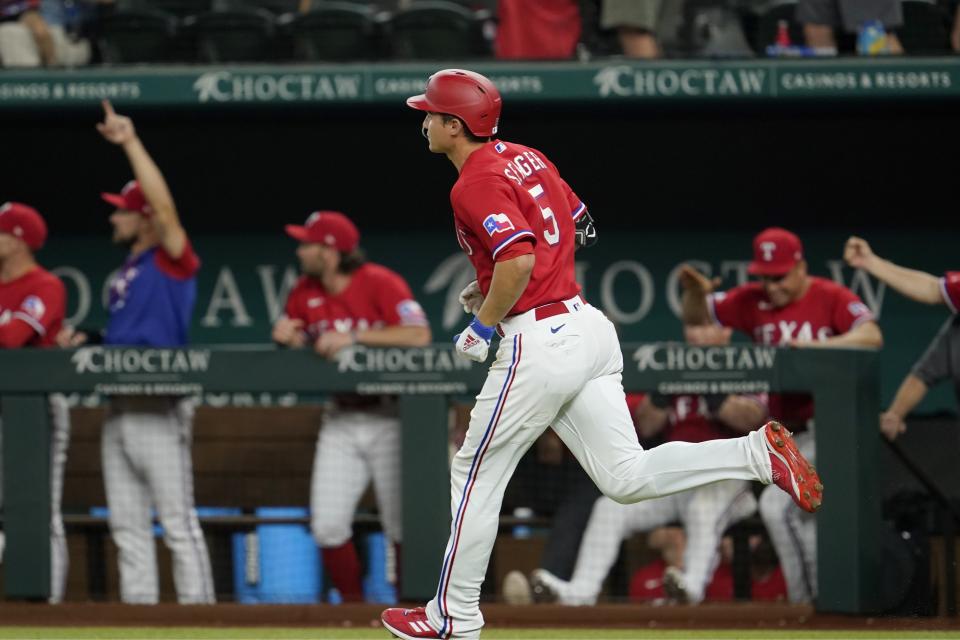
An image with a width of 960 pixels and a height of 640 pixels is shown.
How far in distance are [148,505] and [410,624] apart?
2.23 metres

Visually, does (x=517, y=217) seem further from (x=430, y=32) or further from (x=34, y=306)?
(x=430, y=32)

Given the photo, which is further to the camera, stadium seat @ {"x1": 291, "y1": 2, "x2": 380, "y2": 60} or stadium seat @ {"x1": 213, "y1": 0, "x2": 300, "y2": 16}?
stadium seat @ {"x1": 213, "y1": 0, "x2": 300, "y2": 16}

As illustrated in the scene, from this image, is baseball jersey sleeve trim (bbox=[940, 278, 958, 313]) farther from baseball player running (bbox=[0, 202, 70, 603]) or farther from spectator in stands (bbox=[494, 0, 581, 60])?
baseball player running (bbox=[0, 202, 70, 603])

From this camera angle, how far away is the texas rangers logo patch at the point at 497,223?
3.98 meters

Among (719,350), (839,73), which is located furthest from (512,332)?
(839,73)

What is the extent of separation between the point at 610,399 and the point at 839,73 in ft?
11.9

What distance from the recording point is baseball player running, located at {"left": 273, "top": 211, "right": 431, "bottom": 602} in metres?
5.99

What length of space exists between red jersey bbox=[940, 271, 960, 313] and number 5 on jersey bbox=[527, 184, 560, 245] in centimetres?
225

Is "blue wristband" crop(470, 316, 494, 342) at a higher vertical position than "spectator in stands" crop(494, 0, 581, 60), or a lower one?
lower

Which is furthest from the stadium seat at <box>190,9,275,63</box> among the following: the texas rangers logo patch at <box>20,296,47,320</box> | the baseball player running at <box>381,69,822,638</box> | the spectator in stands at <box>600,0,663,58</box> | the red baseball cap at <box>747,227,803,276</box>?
the baseball player running at <box>381,69,822,638</box>

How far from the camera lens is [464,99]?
4.18 meters

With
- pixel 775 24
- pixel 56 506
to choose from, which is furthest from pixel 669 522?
pixel 775 24

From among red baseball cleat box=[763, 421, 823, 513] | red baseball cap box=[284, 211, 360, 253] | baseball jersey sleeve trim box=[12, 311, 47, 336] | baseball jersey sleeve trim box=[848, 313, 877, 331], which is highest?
red baseball cap box=[284, 211, 360, 253]

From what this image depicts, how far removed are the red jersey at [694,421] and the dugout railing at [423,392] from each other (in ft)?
0.22
